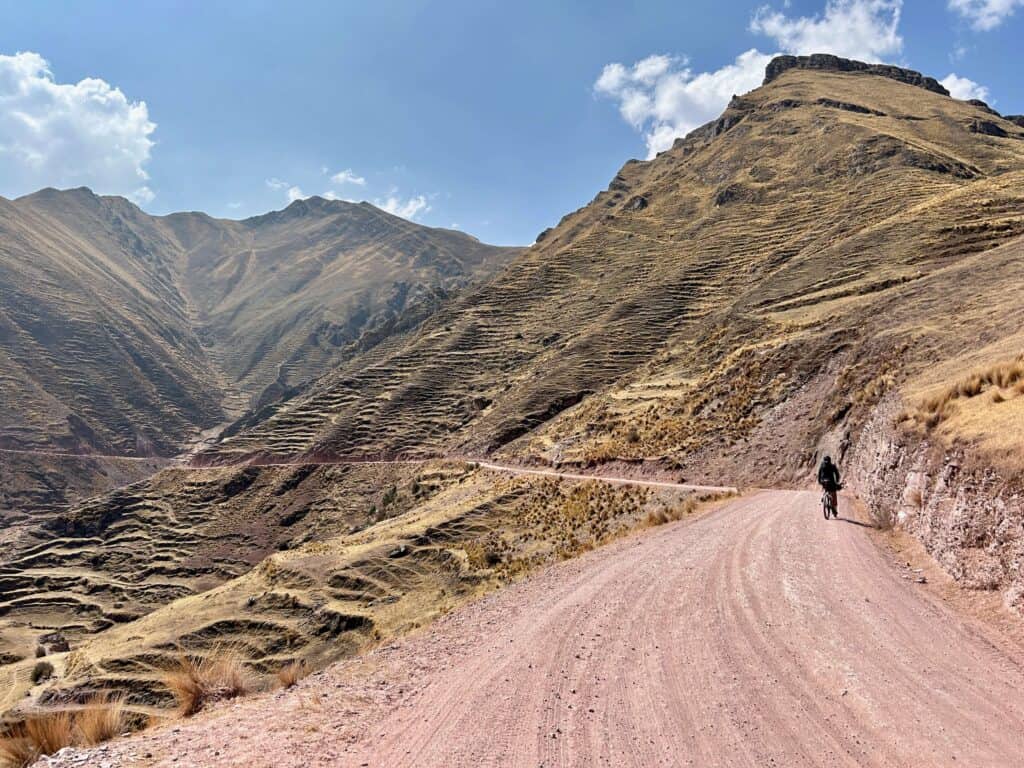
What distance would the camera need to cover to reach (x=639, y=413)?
42812 millimetres

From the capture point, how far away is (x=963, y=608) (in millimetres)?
7789

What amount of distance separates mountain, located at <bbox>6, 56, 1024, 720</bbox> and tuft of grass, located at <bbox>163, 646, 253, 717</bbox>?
8.55m

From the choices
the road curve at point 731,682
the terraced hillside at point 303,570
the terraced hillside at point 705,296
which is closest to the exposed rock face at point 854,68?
the terraced hillside at point 705,296

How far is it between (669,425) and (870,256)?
104ft

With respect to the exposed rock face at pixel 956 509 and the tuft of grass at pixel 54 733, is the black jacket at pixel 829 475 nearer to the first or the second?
the exposed rock face at pixel 956 509

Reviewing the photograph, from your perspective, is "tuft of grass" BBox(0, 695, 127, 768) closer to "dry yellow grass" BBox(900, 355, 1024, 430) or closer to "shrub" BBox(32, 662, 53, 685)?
"dry yellow grass" BBox(900, 355, 1024, 430)

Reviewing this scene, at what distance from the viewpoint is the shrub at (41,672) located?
34.7m

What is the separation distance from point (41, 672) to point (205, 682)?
1612 inches

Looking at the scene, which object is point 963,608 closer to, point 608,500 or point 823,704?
point 823,704

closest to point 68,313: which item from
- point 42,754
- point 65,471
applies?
point 65,471

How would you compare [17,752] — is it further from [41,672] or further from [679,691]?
[41,672]

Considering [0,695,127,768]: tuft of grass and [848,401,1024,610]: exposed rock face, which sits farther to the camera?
[848,401,1024,610]: exposed rock face

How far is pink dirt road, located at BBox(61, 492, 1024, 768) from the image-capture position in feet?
16.9

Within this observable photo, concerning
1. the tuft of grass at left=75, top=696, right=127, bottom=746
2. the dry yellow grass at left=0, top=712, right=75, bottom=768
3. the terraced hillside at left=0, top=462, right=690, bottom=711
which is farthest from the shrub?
the dry yellow grass at left=0, top=712, right=75, bottom=768
